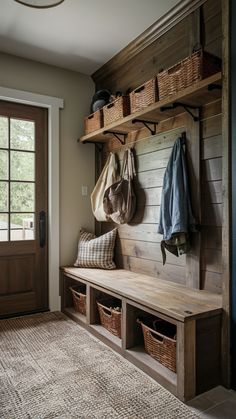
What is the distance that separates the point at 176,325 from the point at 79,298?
1.42 metres

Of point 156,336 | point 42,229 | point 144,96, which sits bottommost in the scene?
point 156,336

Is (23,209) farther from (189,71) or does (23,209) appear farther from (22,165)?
(189,71)

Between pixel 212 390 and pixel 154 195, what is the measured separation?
1.48 m

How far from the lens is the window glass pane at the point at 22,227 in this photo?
307cm

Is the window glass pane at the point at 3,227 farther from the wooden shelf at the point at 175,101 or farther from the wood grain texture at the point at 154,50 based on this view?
the wood grain texture at the point at 154,50

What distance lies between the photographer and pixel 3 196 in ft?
9.89

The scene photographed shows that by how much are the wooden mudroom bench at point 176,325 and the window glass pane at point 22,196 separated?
1.03 meters

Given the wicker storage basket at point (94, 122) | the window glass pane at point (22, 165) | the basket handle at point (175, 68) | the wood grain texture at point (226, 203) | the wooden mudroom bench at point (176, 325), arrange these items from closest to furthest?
the wooden mudroom bench at point (176, 325) < the wood grain texture at point (226, 203) < the basket handle at point (175, 68) < the wicker storage basket at point (94, 122) < the window glass pane at point (22, 165)

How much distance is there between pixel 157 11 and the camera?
7.74ft

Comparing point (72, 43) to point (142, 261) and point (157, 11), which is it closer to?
point (157, 11)

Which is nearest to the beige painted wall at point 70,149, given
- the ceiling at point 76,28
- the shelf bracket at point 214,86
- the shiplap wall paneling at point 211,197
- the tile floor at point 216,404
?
the ceiling at point 76,28

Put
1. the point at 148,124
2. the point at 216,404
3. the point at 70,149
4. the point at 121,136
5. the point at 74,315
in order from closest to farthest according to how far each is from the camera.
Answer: the point at 216,404 < the point at 148,124 < the point at 74,315 < the point at 121,136 < the point at 70,149

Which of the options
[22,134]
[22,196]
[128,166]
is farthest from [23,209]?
[128,166]

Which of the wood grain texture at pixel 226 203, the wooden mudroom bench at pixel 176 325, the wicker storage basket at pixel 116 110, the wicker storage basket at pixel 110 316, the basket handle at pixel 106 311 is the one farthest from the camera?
the wicker storage basket at pixel 116 110
